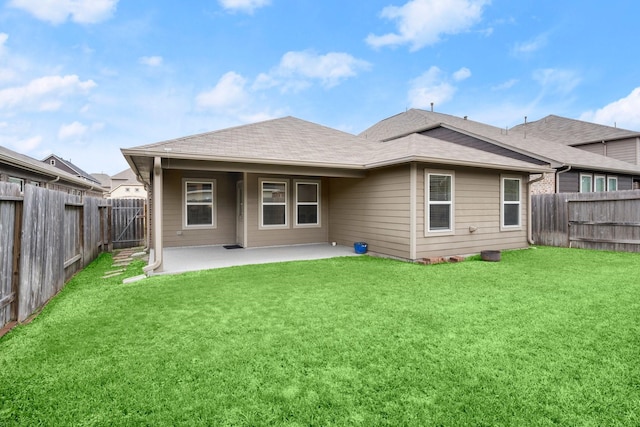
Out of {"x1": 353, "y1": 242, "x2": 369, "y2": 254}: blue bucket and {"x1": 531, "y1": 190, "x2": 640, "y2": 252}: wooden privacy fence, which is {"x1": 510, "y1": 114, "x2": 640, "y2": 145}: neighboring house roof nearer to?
{"x1": 531, "y1": 190, "x2": 640, "y2": 252}: wooden privacy fence

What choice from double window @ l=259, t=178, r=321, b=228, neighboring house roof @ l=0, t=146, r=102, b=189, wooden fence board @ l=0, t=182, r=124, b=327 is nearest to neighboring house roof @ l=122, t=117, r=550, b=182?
double window @ l=259, t=178, r=321, b=228

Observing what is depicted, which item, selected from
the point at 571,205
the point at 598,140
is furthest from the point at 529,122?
the point at 571,205

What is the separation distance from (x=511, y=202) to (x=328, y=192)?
5.30 meters

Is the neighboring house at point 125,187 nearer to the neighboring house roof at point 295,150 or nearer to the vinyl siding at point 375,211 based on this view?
the neighboring house roof at point 295,150

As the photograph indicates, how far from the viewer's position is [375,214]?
848 centimetres

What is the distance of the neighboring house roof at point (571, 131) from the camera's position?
18.8 m

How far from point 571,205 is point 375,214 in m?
6.27

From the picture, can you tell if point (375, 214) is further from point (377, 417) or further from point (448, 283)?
point (377, 417)

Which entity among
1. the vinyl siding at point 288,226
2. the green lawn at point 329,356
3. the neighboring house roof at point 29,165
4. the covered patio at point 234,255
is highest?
the neighboring house roof at point 29,165

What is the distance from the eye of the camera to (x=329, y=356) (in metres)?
2.79

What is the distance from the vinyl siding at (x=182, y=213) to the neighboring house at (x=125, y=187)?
39123 millimetres

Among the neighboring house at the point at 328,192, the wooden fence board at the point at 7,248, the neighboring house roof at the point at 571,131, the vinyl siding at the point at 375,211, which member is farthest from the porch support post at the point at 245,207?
the neighboring house roof at the point at 571,131

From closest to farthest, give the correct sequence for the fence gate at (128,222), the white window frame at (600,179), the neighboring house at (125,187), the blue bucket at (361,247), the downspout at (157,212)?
the downspout at (157,212)
the blue bucket at (361,247)
the fence gate at (128,222)
the white window frame at (600,179)
the neighboring house at (125,187)

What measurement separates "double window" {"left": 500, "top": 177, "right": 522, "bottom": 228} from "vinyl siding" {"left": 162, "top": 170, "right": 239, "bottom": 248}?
25.4 feet
